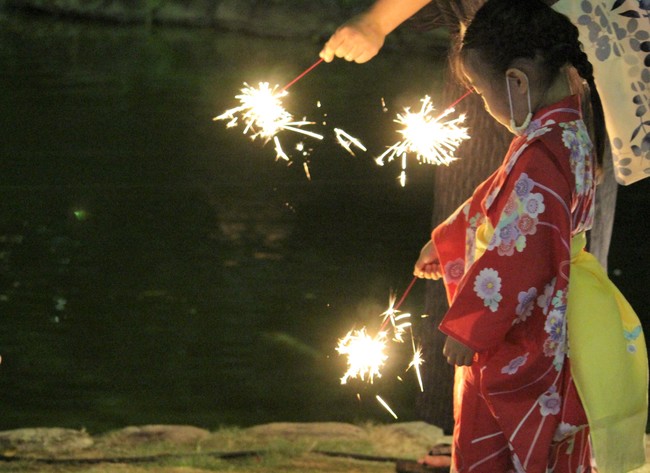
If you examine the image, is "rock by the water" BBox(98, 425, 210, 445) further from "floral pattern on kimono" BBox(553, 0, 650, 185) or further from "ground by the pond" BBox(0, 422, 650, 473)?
"floral pattern on kimono" BBox(553, 0, 650, 185)

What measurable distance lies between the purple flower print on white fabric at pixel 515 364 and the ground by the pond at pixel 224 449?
47.8 inches

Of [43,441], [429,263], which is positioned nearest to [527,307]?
[429,263]

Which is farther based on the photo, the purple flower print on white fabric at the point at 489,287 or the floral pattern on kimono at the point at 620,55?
the floral pattern on kimono at the point at 620,55

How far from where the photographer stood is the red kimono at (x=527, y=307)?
2695mm

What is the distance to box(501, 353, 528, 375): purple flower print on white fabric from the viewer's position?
9.00 feet

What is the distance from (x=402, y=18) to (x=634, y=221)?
549 centimetres

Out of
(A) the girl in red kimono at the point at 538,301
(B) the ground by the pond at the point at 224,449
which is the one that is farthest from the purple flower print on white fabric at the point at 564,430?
(B) the ground by the pond at the point at 224,449

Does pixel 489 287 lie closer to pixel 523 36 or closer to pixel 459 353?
pixel 459 353

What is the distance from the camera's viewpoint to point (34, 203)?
8.38m

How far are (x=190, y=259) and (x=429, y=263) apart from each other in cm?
409

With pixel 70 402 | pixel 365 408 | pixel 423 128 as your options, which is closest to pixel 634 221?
pixel 365 408

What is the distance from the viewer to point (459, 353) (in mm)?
2721

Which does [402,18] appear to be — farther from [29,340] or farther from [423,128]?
[29,340]

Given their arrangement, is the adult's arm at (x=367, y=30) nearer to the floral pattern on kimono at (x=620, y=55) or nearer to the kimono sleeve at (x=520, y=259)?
the floral pattern on kimono at (x=620, y=55)
